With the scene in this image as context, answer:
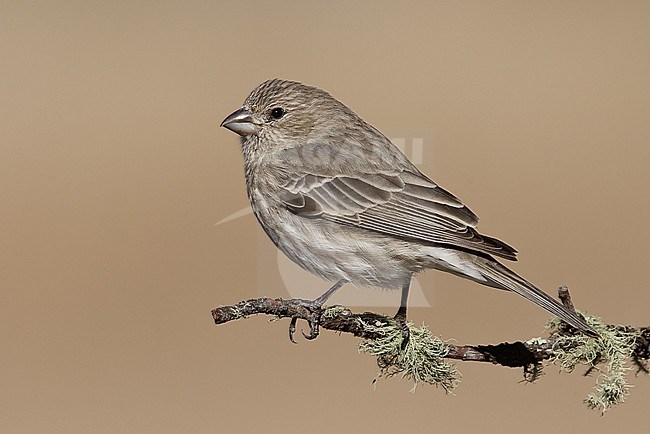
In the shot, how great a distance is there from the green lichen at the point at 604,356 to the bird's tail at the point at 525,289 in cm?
6

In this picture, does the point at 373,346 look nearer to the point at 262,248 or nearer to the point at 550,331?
the point at 550,331

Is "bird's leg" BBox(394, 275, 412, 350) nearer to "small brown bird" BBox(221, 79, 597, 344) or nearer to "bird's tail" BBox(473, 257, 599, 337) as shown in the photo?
"small brown bird" BBox(221, 79, 597, 344)

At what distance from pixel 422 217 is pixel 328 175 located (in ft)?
1.56

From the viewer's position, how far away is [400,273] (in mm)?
3150

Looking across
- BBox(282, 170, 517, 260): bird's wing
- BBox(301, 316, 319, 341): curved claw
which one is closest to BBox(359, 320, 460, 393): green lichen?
BBox(301, 316, 319, 341): curved claw

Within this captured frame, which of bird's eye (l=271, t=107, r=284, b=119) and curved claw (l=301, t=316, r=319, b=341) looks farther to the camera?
bird's eye (l=271, t=107, r=284, b=119)

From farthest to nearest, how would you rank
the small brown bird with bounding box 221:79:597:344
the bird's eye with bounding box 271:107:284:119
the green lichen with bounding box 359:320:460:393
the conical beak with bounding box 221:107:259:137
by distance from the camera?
the bird's eye with bounding box 271:107:284:119 < the conical beak with bounding box 221:107:259:137 < the small brown bird with bounding box 221:79:597:344 < the green lichen with bounding box 359:320:460:393

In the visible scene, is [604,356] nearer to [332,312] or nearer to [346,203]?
[332,312]

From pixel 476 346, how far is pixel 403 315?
0.41 m

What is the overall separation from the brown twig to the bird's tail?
0.04m

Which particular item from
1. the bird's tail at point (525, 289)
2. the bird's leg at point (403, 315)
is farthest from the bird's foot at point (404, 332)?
the bird's tail at point (525, 289)

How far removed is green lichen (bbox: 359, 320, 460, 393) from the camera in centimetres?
262

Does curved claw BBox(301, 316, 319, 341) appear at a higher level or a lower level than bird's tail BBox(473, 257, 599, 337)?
lower

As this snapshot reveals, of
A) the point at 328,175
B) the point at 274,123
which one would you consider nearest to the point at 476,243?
the point at 328,175
